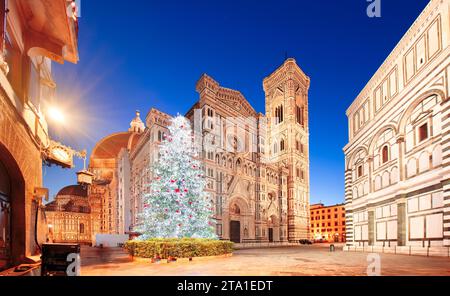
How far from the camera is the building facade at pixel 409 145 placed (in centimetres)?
1834

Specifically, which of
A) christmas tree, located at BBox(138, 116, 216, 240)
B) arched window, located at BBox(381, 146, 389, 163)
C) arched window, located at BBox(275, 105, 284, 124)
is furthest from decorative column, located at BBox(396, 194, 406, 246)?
arched window, located at BBox(275, 105, 284, 124)

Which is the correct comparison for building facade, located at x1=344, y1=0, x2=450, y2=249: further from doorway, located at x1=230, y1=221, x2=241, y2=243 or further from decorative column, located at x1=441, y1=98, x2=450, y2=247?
doorway, located at x1=230, y1=221, x2=241, y2=243

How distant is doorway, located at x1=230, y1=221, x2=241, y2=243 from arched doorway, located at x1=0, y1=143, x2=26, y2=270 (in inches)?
1533

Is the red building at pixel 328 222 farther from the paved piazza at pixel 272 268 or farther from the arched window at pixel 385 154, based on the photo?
the paved piazza at pixel 272 268

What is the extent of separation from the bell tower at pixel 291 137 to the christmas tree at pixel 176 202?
3821 centimetres

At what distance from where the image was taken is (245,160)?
5181 centimetres

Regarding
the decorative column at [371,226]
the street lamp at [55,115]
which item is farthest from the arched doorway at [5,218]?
the decorative column at [371,226]

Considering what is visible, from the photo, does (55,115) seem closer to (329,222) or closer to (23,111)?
(23,111)

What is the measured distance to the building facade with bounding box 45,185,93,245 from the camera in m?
62.2

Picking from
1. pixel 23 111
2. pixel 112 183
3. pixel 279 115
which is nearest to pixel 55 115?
pixel 23 111
